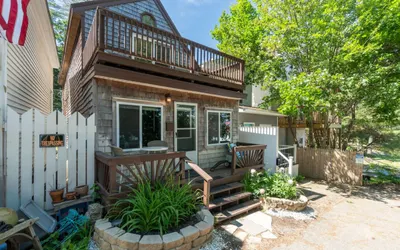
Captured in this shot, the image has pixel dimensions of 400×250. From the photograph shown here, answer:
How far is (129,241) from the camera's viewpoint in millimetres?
2789

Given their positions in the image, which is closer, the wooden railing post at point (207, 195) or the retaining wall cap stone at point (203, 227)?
the retaining wall cap stone at point (203, 227)

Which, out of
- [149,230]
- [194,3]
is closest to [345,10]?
[194,3]

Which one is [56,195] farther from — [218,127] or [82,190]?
[218,127]

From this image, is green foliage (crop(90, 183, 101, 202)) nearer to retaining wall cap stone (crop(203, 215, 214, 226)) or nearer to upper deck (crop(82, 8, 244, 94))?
retaining wall cap stone (crop(203, 215, 214, 226))

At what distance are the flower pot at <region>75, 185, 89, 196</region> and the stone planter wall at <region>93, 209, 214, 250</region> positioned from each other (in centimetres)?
91

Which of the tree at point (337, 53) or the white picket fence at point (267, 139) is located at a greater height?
the tree at point (337, 53)

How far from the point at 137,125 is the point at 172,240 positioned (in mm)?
3046

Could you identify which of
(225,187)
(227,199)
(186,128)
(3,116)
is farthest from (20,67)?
(227,199)

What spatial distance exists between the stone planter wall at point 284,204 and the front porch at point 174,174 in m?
0.44

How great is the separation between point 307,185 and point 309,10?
7.73 metres

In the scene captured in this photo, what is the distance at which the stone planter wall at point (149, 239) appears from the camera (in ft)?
9.18

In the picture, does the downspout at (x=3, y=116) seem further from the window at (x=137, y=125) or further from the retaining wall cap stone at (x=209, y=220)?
the retaining wall cap stone at (x=209, y=220)

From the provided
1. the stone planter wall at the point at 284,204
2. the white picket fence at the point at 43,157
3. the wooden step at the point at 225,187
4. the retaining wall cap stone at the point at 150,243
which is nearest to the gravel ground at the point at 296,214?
the stone planter wall at the point at 284,204

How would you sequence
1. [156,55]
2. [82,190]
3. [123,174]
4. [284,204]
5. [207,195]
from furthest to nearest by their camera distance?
[284,204]
[156,55]
[207,195]
[82,190]
[123,174]
